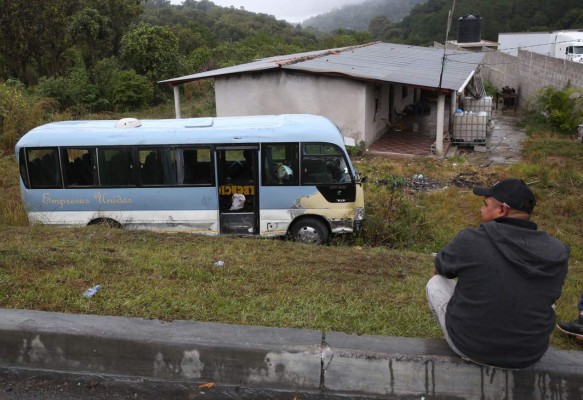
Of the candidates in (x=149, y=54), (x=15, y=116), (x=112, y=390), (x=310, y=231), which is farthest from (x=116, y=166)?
(x=149, y=54)

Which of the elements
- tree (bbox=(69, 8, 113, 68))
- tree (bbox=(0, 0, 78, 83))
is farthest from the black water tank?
tree (bbox=(0, 0, 78, 83))

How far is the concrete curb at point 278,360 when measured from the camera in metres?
3.19

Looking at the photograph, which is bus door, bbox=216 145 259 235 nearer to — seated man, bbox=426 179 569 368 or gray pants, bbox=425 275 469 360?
gray pants, bbox=425 275 469 360

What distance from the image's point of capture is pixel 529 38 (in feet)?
141

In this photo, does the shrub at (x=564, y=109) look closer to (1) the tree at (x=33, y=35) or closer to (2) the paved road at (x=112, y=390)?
(2) the paved road at (x=112, y=390)

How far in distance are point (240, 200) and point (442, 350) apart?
641 centimetres

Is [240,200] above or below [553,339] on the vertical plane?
below

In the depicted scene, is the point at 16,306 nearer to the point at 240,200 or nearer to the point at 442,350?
the point at 442,350

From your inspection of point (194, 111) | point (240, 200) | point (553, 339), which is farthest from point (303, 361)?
point (194, 111)

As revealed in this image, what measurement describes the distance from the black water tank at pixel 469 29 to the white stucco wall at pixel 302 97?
2978 cm

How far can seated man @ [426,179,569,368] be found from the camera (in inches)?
116

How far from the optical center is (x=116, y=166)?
9.47 meters

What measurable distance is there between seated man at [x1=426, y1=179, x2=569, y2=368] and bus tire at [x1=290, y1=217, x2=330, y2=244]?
6246 mm

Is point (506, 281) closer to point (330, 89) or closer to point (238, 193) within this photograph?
point (238, 193)
